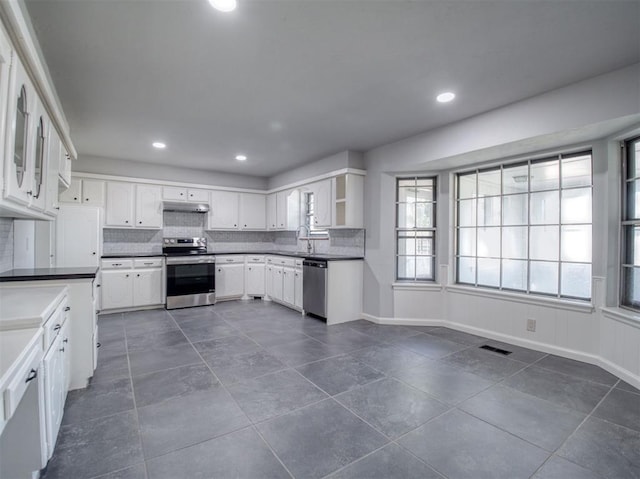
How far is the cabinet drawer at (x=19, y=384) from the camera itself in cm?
94

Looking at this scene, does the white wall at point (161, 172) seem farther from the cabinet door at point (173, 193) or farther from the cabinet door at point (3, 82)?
the cabinet door at point (3, 82)

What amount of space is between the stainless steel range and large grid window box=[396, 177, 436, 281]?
325 cm

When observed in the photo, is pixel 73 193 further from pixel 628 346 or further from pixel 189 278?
pixel 628 346

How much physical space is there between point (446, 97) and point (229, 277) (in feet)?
15.4

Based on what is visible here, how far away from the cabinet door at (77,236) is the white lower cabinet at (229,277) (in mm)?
→ 1974

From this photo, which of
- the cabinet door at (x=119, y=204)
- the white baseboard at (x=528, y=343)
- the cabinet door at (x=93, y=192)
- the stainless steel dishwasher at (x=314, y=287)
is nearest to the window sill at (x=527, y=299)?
the white baseboard at (x=528, y=343)

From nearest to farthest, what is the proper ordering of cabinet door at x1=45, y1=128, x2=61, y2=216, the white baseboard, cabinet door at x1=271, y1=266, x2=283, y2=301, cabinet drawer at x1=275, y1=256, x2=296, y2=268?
cabinet door at x1=45, y1=128, x2=61, y2=216, the white baseboard, cabinet drawer at x1=275, y1=256, x2=296, y2=268, cabinet door at x1=271, y1=266, x2=283, y2=301

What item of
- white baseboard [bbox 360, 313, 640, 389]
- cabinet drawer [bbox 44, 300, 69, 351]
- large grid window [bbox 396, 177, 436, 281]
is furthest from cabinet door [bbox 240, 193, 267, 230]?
cabinet drawer [bbox 44, 300, 69, 351]

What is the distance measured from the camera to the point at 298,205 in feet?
20.7

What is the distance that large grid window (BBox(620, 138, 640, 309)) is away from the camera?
2.84 meters

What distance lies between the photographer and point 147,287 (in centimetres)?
531

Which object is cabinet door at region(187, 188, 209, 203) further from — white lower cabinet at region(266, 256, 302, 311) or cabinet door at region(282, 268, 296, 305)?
cabinet door at region(282, 268, 296, 305)

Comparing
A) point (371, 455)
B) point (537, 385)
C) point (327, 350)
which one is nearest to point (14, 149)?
point (371, 455)

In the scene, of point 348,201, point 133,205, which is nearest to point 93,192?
point 133,205
